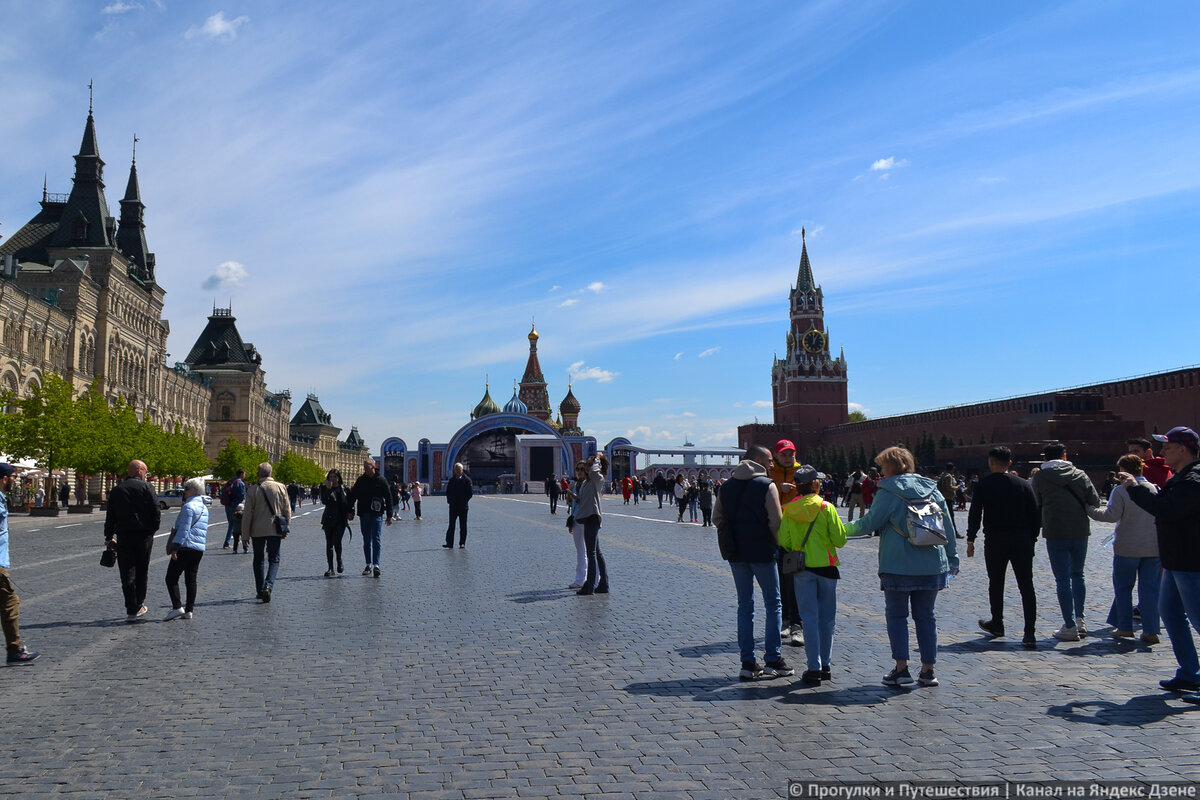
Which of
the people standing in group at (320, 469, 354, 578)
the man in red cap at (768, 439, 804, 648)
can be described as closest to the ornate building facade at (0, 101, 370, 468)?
the people standing in group at (320, 469, 354, 578)

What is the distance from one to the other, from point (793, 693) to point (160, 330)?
73.2 metres

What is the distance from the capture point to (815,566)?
654 centimetres

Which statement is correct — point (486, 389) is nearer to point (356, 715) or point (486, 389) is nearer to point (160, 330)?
point (160, 330)

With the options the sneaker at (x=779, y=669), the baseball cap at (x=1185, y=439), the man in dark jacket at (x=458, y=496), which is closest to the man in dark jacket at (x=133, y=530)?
the sneaker at (x=779, y=669)

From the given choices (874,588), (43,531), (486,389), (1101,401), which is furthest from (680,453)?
(874,588)

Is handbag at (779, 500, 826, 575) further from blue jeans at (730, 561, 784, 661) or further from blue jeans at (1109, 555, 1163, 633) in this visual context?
blue jeans at (1109, 555, 1163, 633)

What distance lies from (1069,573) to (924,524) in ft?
9.21

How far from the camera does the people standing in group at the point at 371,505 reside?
1347 centimetres

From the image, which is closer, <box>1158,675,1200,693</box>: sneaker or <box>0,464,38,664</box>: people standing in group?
<box>1158,675,1200,693</box>: sneaker

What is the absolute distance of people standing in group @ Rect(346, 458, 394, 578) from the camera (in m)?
13.5

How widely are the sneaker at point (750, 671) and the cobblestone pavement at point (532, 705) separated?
10cm

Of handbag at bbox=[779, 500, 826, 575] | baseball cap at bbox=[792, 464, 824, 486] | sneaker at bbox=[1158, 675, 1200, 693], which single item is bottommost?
sneaker at bbox=[1158, 675, 1200, 693]

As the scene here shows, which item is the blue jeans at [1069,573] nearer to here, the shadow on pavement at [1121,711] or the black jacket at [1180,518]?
the black jacket at [1180,518]

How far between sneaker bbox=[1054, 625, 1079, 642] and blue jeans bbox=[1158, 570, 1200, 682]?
5.38 feet
